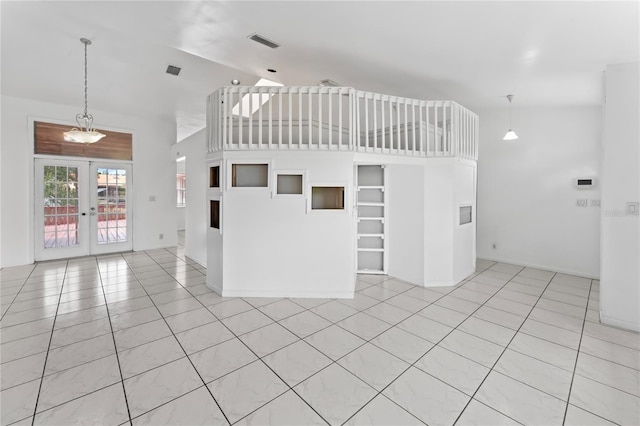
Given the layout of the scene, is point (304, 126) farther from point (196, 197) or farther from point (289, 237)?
point (196, 197)

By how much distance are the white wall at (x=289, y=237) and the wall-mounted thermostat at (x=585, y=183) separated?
4.32 metres

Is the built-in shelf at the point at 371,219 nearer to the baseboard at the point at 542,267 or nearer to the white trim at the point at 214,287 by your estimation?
the white trim at the point at 214,287

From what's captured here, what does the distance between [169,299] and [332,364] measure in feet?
8.32

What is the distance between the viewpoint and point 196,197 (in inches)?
227

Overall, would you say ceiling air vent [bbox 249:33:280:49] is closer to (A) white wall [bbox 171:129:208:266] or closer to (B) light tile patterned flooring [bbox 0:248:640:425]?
(A) white wall [bbox 171:129:208:266]

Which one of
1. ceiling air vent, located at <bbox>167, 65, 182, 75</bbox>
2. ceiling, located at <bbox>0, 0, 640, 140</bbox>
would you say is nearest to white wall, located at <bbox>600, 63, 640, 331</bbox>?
ceiling, located at <bbox>0, 0, 640, 140</bbox>

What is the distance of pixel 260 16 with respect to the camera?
2.97 meters

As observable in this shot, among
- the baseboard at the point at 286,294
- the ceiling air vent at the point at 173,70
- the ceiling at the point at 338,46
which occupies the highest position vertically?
the ceiling air vent at the point at 173,70

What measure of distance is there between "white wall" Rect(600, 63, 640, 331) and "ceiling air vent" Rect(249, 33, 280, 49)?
3828mm

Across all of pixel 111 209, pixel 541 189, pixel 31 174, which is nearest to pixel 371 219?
pixel 541 189

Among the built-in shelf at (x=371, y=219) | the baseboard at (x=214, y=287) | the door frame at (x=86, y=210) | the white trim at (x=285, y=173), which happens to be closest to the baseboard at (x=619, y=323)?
the built-in shelf at (x=371, y=219)

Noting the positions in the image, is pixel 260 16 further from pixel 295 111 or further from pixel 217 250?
pixel 217 250

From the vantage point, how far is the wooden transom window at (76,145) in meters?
5.54

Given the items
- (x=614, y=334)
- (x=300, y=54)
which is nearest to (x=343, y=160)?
(x=300, y=54)
